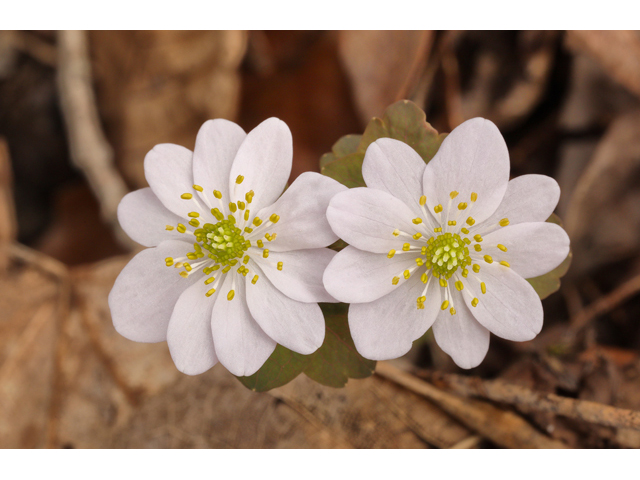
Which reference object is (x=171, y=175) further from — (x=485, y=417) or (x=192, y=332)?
(x=485, y=417)

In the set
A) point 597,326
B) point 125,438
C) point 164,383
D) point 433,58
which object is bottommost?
point 125,438

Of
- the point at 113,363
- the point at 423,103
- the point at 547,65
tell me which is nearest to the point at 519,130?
the point at 547,65

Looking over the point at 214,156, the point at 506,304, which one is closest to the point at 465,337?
the point at 506,304

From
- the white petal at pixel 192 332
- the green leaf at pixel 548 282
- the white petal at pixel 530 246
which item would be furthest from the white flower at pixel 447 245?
the white petal at pixel 192 332

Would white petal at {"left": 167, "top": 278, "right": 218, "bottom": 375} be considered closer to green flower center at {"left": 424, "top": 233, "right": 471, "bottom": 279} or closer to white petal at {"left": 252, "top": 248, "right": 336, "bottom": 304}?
white petal at {"left": 252, "top": 248, "right": 336, "bottom": 304}

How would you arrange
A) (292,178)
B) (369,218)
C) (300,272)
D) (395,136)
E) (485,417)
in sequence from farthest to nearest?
(292,178) < (485,417) < (395,136) < (300,272) < (369,218)

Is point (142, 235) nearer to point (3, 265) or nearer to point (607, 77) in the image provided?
point (3, 265)
